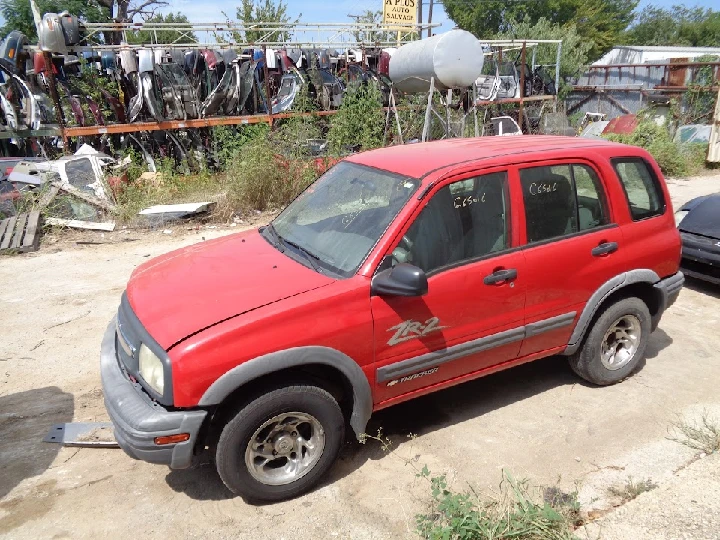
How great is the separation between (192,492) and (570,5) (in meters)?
45.6

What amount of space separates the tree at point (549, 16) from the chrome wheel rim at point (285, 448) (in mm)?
42554

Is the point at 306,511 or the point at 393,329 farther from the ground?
the point at 393,329

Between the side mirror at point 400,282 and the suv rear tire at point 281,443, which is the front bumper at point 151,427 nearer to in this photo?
the suv rear tire at point 281,443

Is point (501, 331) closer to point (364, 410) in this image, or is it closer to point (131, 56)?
point (364, 410)

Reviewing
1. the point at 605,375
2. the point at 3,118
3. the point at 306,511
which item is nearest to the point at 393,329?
the point at 306,511

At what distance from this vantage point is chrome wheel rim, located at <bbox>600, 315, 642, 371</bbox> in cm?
414

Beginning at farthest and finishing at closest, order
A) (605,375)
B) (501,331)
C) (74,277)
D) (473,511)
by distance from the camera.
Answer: (74,277) < (605,375) < (501,331) < (473,511)

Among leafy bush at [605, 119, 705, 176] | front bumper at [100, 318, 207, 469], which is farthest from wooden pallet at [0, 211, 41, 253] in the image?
leafy bush at [605, 119, 705, 176]

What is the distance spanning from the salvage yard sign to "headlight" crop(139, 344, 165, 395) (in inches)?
525

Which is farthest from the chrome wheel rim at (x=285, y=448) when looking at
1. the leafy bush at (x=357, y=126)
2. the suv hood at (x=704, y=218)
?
the leafy bush at (x=357, y=126)

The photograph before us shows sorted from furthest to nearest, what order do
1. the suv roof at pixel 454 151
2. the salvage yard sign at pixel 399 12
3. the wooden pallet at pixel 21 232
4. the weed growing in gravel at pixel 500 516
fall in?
the salvage yard sign at pixel 399 12 → the wooden pallet at pixel 21 232 → the suv roof at pixel 454 151 → the weed growing in gravel at pixel 500 516

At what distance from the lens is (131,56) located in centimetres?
1089

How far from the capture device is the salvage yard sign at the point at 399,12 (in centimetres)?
1429

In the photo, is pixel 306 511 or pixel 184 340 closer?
pixel 184 340
